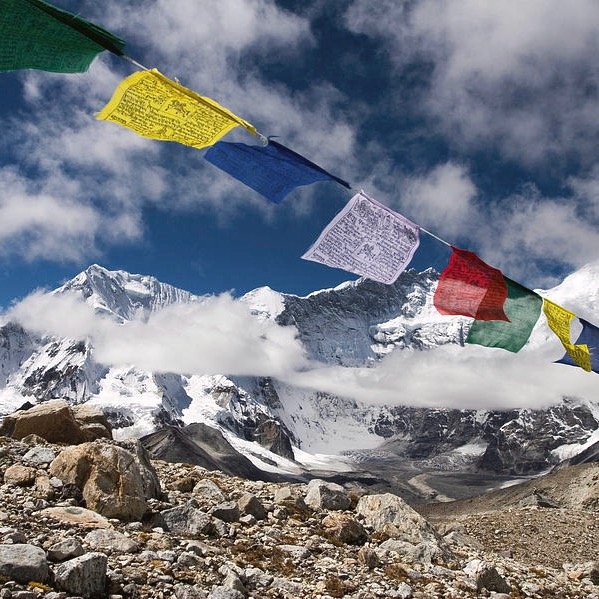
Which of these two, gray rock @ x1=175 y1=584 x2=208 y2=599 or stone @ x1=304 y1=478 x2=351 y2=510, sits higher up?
stone @ x1=304 y1=478 x2=351 y2=510

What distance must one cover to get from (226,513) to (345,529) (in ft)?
8.83

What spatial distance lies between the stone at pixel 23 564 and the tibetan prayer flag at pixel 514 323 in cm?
1163

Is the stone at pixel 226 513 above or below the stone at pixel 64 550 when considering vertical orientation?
above

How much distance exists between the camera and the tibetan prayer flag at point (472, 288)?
50.5 feet

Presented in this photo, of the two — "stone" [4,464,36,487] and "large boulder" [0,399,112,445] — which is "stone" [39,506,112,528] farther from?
"large boulder" [0,399,112,445]

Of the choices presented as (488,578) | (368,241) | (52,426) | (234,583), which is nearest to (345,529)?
(488,578)

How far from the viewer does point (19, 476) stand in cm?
1170

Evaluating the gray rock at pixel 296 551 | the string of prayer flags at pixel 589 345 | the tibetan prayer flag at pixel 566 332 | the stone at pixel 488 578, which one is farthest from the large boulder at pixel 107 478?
the string of prayer flags at pixel 589 345

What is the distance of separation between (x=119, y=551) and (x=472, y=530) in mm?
23963

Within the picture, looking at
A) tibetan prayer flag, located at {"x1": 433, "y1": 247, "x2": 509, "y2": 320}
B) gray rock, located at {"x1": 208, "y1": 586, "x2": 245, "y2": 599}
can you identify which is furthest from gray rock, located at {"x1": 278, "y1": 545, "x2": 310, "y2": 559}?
tibetan prayer flag, located at {"x1": 433, "y1": 247, "x2": 509, "y2": 320}

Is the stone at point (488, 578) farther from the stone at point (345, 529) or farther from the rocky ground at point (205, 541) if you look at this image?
the stone at point (345, 529)

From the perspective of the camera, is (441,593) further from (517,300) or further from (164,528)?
(517,300)

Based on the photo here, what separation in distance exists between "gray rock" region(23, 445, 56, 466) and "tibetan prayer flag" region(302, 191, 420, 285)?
775 cm

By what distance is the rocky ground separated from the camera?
27.2 ft
